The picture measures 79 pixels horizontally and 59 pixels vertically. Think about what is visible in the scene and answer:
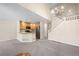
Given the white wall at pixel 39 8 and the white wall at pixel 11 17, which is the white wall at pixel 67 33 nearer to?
the white wall at pixel 39 8

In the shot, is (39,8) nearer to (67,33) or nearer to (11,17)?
(11,17)

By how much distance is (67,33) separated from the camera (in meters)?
2.47

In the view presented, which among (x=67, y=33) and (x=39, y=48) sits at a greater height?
(x=67, y=33)

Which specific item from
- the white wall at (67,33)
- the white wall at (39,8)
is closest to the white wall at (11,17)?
the white wall at (39,8)

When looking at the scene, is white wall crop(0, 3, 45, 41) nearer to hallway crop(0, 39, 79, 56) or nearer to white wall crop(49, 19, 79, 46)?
hallway crop(0, 39, 79, 56)

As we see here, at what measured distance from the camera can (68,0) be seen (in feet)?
7.98

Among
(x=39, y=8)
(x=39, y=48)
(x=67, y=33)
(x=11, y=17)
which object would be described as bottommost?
(x=39, y=48)

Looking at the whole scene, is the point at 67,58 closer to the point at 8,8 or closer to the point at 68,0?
the point at 68,0

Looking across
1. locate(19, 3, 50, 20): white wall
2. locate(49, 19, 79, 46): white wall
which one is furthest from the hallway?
locate(19, 3, 50, 20): white wall

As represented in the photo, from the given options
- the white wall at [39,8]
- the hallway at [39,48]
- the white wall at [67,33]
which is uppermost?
the white wall at [39,8]

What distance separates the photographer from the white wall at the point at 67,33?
2418 mm

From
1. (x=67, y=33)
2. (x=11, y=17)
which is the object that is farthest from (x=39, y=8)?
(x=67, y=33)

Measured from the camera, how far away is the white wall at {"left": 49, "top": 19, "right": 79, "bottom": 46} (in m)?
2.42

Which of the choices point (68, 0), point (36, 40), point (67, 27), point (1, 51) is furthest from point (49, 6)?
point (1, 51)
